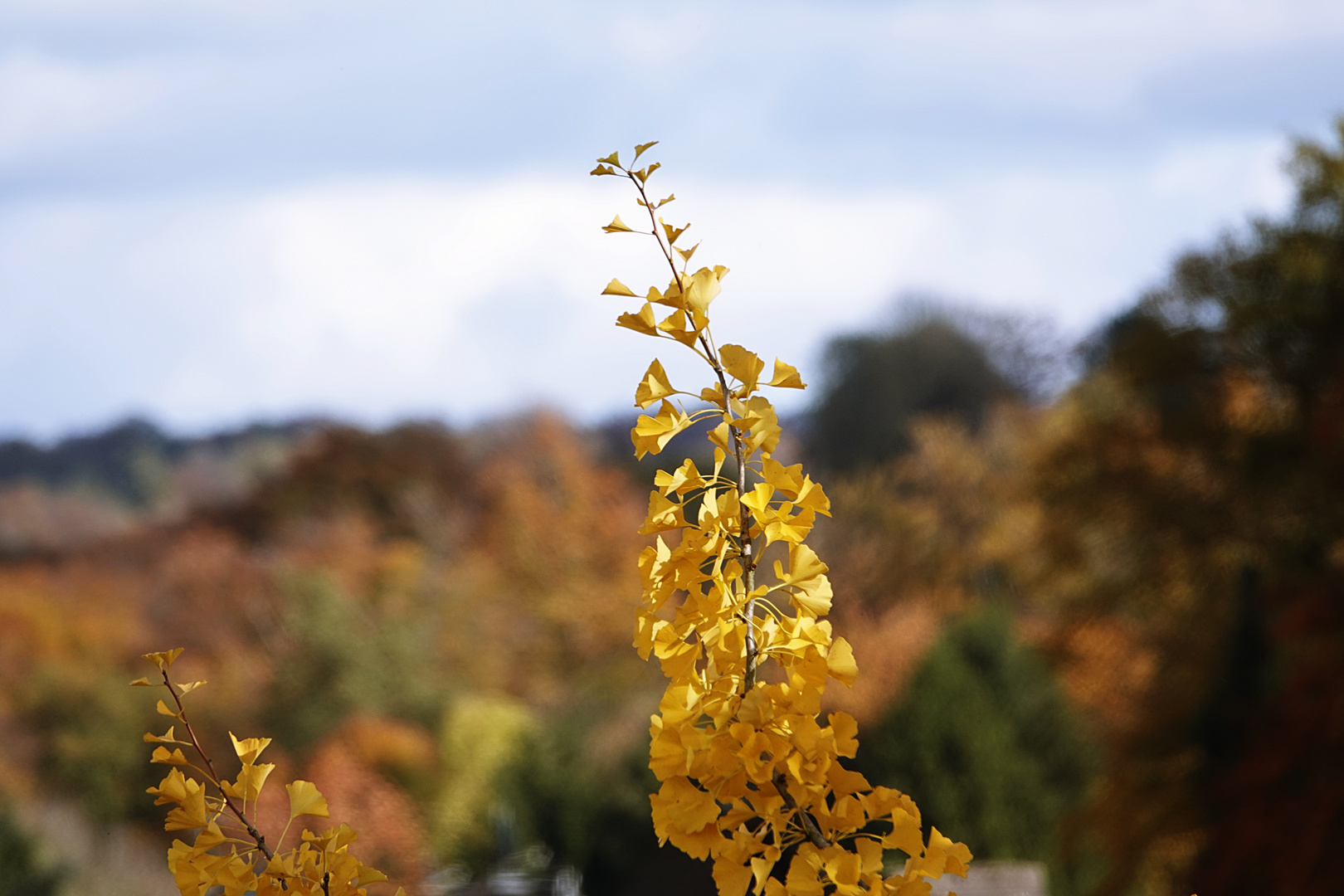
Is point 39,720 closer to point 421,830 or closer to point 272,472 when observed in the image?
point 421,830

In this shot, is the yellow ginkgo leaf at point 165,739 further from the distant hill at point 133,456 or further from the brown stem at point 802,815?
the distant hill at point 133,456

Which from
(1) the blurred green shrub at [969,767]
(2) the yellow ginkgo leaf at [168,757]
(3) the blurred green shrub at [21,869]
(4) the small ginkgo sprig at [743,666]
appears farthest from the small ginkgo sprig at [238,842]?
(3) the blurred green shrub at [21,869]

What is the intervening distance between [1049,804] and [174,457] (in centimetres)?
3286

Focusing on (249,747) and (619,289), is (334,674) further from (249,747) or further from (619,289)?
(619,289)

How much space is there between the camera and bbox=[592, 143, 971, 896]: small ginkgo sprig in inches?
41.4

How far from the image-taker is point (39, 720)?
1788 centimetres

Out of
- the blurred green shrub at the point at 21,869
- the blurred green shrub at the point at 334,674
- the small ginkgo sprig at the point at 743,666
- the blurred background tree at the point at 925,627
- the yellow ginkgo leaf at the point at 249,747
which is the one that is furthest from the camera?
the blurred green shrub at the point at 334,674

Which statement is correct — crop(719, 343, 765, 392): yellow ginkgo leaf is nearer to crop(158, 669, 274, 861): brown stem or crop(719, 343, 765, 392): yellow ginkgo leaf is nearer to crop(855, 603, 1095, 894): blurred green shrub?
crop(158, 669, 274, 861): brown stem

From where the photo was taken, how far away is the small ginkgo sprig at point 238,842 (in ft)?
3.74

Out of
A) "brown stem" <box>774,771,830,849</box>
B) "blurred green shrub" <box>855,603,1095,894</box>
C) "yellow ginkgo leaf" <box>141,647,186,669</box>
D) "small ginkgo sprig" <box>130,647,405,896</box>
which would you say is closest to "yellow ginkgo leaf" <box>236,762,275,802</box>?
"small ginkgo sprig" <box>130,647,405,896</box>

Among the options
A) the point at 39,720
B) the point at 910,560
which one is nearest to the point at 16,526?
the point at 39,720

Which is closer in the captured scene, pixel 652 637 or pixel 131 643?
pixel 652 637

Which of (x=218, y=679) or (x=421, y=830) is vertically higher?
(x=218, y=679)

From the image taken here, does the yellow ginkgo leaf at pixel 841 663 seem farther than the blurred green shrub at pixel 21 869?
No
